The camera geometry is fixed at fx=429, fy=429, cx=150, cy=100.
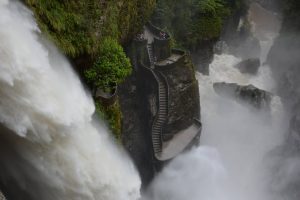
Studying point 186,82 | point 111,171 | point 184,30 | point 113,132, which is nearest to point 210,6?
point 184,30

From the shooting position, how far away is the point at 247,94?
31188 mm

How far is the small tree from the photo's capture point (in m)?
18.5

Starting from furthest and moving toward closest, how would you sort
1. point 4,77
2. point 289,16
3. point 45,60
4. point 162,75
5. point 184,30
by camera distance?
1. point 289,16
2. point 184,30
3. point 162,75
4. point 45,60
5. point 4,77

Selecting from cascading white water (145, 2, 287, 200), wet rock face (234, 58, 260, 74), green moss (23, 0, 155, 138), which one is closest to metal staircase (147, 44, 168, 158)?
cascading white water (145, 2, 287, 200)

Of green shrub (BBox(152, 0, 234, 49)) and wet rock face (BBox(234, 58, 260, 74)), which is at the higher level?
green shrub (BBox(152, 0, 234, 49))

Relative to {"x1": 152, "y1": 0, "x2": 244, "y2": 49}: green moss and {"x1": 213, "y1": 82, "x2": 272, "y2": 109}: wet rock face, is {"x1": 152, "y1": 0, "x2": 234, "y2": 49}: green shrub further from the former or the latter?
{"x1": 213, "y1": 82, "x2": 272, "y2": 109}: wet rock face

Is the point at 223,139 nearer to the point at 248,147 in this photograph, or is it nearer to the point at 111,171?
the point at 248,147

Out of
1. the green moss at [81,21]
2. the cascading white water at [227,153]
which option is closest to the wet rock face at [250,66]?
the cascading white water at [227,153]

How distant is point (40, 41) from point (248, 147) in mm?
19097

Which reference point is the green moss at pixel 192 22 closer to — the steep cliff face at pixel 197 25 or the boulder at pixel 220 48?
the steep cliff face at pixel 197 25

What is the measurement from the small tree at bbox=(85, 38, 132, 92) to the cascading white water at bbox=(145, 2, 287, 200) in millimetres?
7532

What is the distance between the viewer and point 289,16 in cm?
3800

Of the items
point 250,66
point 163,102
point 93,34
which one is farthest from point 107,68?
point 250,66

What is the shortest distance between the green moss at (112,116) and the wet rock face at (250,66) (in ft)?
62.2
